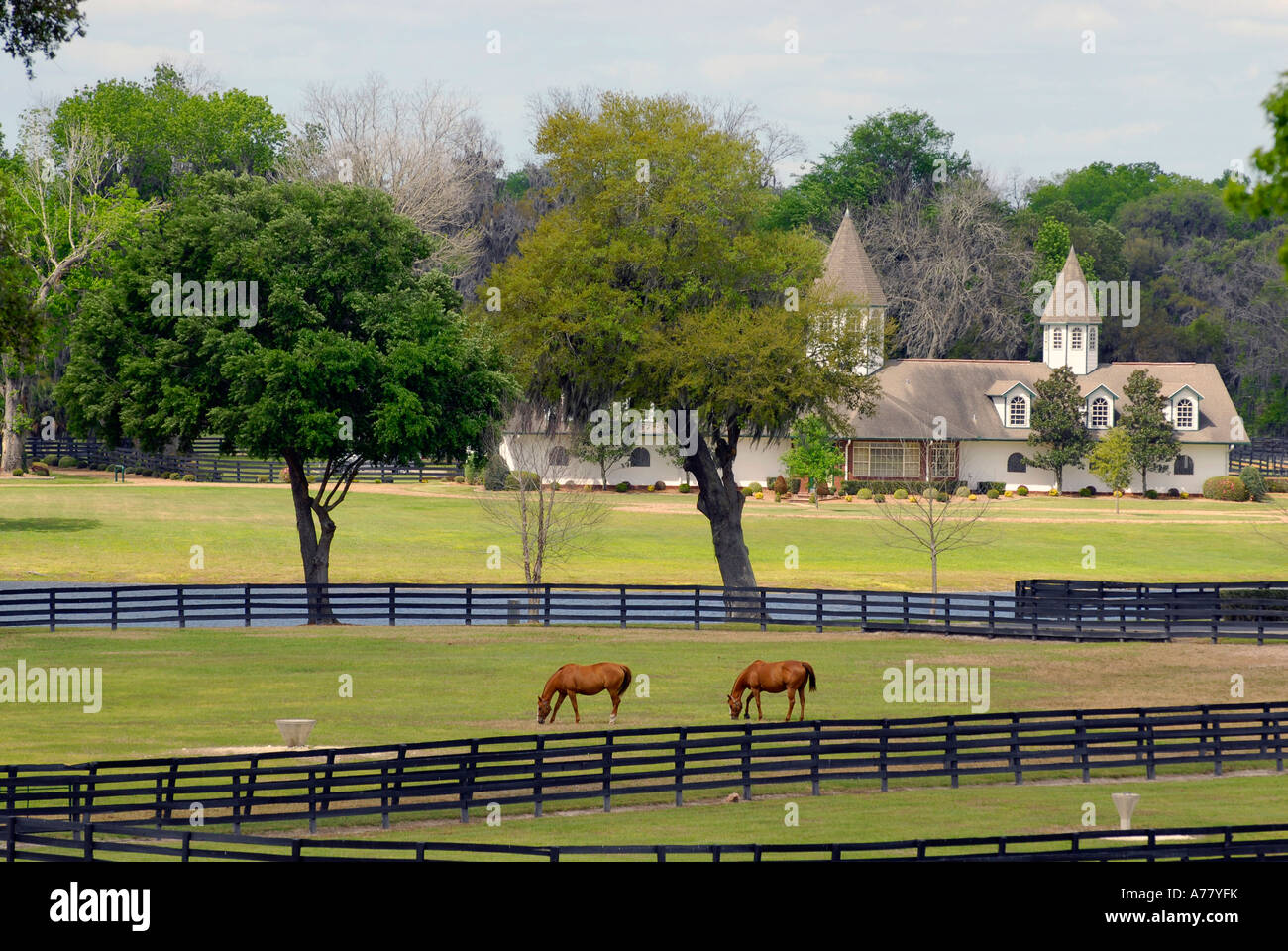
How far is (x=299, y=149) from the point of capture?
110500 millimetres

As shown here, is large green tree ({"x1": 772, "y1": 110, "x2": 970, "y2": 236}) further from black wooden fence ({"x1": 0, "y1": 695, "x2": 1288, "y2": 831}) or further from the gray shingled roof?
black wooden fence ({"x1": 0, "y1": 695, "x2": 1288, "y2": 831})

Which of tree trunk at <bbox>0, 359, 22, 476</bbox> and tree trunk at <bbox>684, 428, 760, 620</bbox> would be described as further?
tree trunk at <bbox>0, 359, 22, 476</bbox>

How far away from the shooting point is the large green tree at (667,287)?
1754 inches

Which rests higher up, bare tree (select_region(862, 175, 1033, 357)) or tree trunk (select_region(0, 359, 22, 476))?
bare tree (select_region(862, 175, 1033, 357))

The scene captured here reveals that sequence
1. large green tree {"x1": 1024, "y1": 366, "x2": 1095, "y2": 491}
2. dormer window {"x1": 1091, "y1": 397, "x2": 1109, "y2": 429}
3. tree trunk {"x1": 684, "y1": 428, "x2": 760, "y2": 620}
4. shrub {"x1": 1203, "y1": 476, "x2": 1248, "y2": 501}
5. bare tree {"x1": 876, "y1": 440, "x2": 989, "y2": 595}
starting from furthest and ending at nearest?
dormer window {"x1": 1091, "y1": 397, "x2": 1109, "y2": 429}
large green tree {"x1": 1024, "y1": 366, "x2": 1095, "y2": 491}
shrub {"x1": 1203, "y1": 476, "x2": 1248, "y2": 501}
bare tree {"x1": 876, "y1": 440, "x2": 989, "y2": 595}
tree trunk {"x1": 684, "y1": 428, "x2": 760, "y2": 620}

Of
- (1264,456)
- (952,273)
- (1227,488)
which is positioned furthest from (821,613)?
(1264,456)

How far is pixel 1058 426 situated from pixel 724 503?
167 feet

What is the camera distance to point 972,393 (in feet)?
324

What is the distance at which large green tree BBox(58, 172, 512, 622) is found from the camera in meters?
42.8

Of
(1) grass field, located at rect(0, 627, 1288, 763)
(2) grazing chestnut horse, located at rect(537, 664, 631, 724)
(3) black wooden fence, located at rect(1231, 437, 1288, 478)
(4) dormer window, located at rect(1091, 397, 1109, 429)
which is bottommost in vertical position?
(1) grass field, located at rect(0, 627, 1288, 763)

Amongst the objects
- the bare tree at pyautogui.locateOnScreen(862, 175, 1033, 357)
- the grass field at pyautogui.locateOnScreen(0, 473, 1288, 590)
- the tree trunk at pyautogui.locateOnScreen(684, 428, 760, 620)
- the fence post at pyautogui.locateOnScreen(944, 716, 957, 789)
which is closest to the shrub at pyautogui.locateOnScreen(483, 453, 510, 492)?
the grass field at pyautogui.locateOnScreen(0, 473, 1288, 590)

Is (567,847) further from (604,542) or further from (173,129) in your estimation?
(173,129)

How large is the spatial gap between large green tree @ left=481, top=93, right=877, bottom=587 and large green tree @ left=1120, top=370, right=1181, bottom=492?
5181 centimetres
